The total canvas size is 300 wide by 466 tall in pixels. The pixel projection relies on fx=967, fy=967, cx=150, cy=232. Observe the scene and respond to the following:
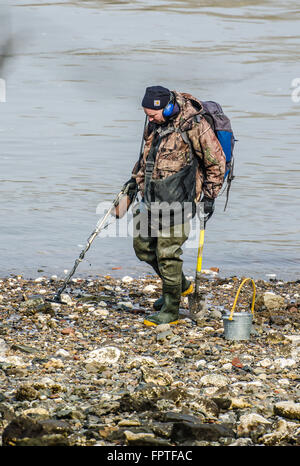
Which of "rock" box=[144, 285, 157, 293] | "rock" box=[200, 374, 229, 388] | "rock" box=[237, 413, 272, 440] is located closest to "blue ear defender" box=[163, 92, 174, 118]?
"rock" box=[200, 374, 229, 388]

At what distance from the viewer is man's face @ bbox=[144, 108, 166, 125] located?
6941mm

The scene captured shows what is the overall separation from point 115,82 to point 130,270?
15.6 m

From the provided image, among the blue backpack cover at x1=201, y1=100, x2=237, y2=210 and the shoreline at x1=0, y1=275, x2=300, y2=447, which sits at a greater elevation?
the blue backpack cover at x1=201, y1=100, x2=237, y2=210

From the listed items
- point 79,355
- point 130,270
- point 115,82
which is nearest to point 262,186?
point 130,270

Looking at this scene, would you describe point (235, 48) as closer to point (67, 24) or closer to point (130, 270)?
point (67, 24)

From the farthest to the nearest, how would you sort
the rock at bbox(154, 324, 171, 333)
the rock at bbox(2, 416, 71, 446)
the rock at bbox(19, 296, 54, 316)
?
the rock at bbox(19, 296, 54, 316)
the rock at bbox(154, 324, 171, 333)
the rock at bbox(2, 416, 71, 446)

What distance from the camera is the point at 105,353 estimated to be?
6344 millimetres

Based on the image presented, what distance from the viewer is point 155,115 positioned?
22.8 feet

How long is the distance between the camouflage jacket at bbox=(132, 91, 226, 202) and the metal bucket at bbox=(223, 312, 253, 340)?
95 cm

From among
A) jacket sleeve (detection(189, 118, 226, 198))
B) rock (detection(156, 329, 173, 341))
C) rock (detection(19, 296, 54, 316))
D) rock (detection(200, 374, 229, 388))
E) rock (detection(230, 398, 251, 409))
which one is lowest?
rock (detection(19, 296, 54, 316))

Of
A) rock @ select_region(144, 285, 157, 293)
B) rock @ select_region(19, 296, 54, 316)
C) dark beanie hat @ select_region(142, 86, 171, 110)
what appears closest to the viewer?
dark beanie hat @ select_region(142, 86, 171, 110)

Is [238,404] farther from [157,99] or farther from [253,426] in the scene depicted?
[157,99]

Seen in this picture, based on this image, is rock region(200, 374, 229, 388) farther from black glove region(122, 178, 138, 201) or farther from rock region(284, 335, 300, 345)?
black glove region(122, 178, 138, 201)
